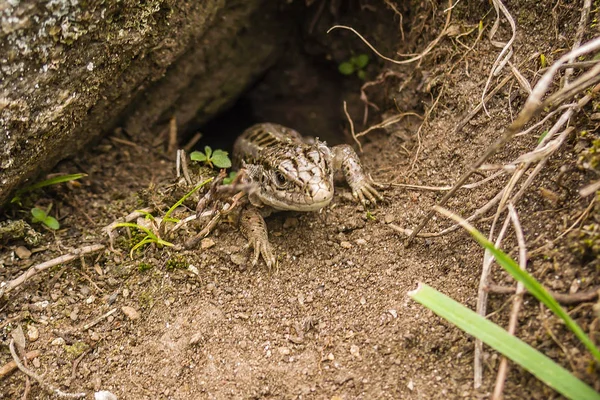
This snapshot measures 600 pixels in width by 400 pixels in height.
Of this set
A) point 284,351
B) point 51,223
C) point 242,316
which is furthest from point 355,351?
point 51,223

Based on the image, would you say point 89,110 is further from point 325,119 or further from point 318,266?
point 325,119

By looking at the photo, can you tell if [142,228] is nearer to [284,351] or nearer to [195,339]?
[195,339]

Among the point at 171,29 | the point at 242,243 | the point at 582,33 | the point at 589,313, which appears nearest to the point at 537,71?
the point at 582,33

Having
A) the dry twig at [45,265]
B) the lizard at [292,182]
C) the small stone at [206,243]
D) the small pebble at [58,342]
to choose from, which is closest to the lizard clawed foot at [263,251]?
the lizard at [292,182]

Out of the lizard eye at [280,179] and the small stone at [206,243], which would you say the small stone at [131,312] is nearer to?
the small stone at [206,243]

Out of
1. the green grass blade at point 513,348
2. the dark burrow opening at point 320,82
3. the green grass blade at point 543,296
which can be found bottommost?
the dark burrow opening at point 320,82

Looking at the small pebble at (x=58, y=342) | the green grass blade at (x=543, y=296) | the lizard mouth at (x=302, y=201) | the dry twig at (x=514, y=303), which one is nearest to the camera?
the green grass blade at (x=543, y=296)
